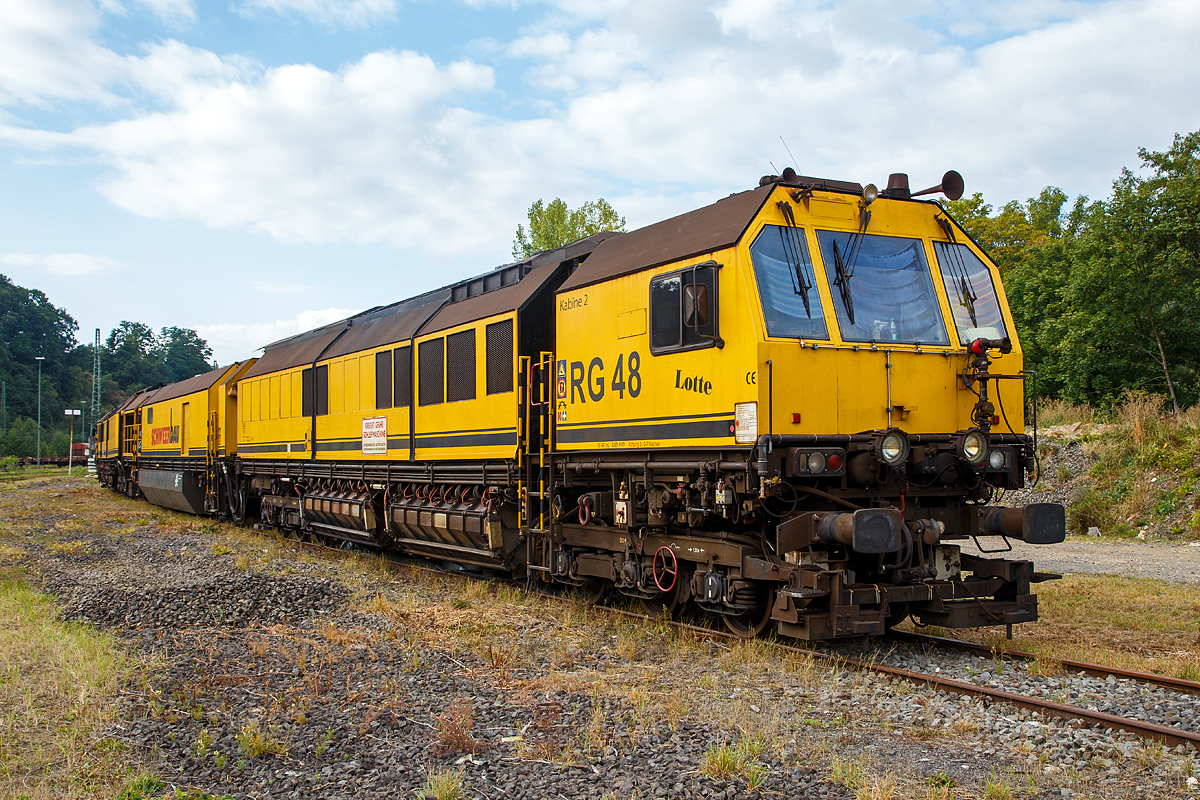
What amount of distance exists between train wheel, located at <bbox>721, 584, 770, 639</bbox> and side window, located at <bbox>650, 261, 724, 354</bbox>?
2302 mm

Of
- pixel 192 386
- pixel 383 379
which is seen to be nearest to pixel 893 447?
pixel 383 379

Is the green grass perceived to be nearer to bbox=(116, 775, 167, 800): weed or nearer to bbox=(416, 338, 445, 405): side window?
bbox=(416, 338, 445, 405): side window

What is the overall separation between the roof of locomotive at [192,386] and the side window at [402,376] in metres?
11.1

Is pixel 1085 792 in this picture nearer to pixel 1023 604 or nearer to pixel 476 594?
pixel 1023 604

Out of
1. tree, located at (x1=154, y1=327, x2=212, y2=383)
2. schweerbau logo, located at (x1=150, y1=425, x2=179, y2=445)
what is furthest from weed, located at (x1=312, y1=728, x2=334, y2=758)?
tree, located at (x1=154, y1=327, x2=212, y2=383)

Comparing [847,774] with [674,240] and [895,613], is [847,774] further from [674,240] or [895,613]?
[674,240]

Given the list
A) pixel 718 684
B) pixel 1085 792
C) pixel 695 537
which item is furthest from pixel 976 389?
pixel 1085 792

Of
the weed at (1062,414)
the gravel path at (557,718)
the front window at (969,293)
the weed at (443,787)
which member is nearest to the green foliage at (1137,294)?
the weed at (1062,414)

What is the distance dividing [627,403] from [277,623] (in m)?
4.43

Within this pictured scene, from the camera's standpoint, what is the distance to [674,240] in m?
8.55

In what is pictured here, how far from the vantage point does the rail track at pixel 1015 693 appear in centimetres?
545

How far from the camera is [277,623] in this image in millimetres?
9359

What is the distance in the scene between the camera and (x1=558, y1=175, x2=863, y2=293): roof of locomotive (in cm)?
779

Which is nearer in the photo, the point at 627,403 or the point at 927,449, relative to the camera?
the point at 927,449
